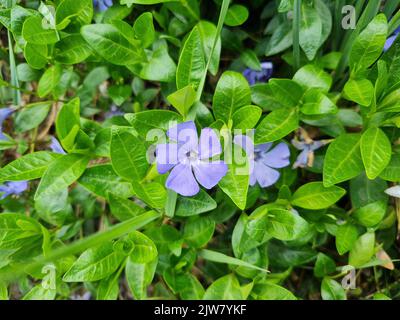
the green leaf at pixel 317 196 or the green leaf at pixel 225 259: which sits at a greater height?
the green leaf at pixel 317 196

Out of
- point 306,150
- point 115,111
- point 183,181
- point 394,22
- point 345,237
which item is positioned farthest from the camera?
point 115,111

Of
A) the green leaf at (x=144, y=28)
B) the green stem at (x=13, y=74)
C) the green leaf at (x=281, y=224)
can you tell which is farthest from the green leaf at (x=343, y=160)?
the green stem at (x=13, y=74)

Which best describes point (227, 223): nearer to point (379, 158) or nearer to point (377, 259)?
point (377, 259)

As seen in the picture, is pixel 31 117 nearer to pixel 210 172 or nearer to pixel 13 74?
pixel 13 74

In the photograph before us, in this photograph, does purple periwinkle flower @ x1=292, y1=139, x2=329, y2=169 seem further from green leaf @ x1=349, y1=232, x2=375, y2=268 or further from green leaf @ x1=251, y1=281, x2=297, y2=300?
green leaf @ x1=251, y1=281, x2=297, y2=300

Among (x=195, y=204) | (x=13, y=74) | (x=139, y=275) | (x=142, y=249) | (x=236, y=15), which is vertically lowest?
(x=139, y=275)

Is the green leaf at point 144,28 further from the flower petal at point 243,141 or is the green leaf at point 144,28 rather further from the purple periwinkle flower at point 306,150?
the purple periwinkle flower at point 306,150

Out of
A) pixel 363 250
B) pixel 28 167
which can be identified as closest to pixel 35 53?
pixel 28 167

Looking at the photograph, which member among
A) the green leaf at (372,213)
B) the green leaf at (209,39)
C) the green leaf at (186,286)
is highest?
the green leaf at (209,39)
